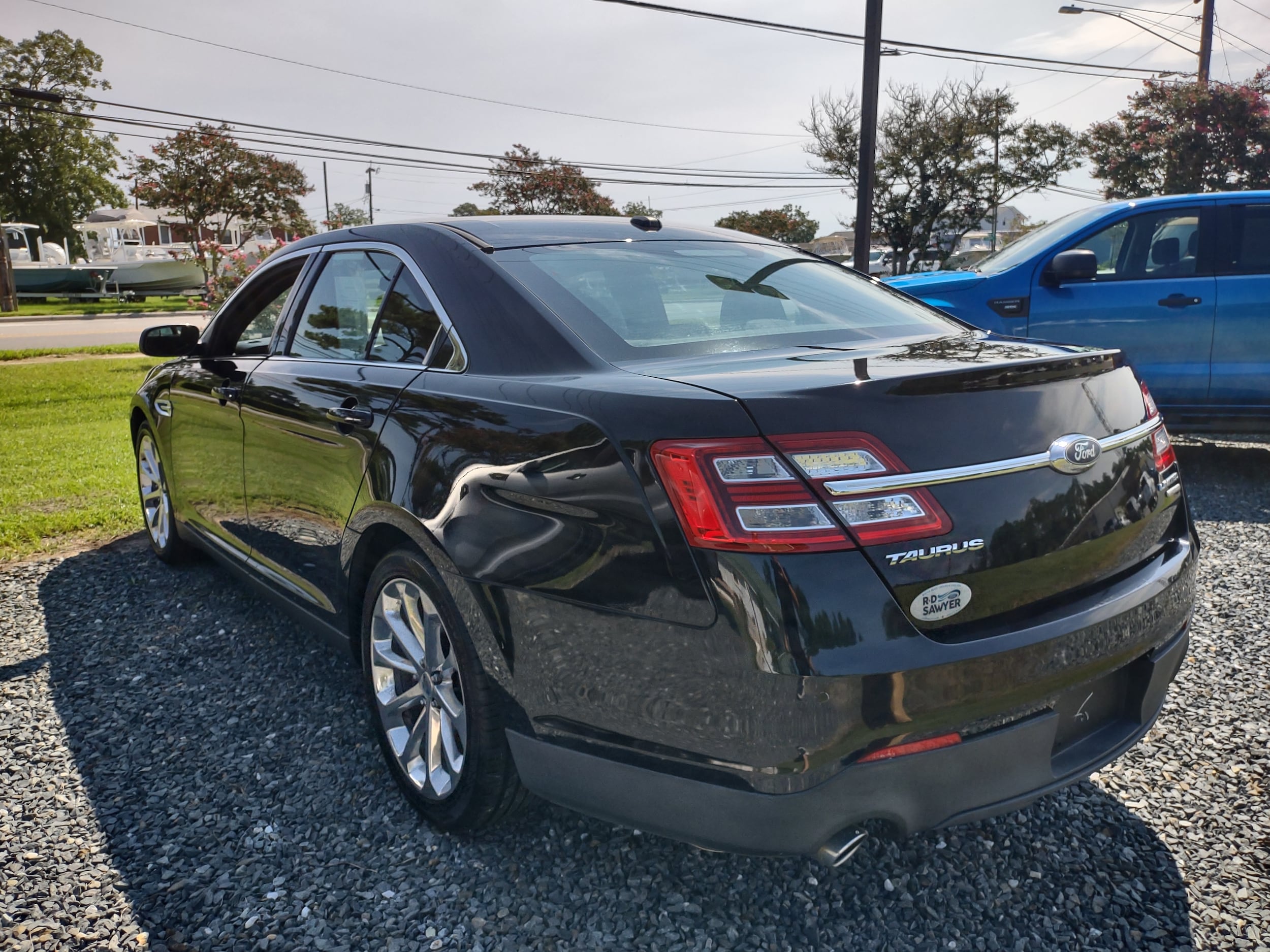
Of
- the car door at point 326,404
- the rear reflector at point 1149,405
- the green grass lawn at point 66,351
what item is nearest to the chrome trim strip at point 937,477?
the rear reflector at point 1149,405

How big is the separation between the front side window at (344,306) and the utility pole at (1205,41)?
26.7 meters

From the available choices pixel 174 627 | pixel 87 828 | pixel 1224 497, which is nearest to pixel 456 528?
pixel 87 828

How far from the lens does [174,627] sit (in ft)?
13.2

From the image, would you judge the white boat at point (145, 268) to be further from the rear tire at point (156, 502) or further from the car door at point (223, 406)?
the car door at point (223, 406)

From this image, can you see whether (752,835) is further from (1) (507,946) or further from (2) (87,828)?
(2) (87,828)

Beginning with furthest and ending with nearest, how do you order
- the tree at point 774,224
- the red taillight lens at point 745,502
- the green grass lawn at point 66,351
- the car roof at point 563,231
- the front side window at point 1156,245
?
the tree at point 774,224
the green grass lawn at point 66,351
the front side window at point 1156,245
the car roof at point 563,231
the red taillight lens at point 745,502

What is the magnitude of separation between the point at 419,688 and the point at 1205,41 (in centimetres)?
2798

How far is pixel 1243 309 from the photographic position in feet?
19.5

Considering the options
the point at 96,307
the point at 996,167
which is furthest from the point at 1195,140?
the point at 96,307

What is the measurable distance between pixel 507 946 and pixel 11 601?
141 inches

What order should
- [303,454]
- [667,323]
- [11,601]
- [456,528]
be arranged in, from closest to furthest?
[456,528] < [667,323] < [303,454] < [11,601]

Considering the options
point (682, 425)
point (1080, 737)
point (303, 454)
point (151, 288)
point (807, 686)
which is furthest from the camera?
point (151, 288)

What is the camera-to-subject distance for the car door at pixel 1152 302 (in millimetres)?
A: 6016

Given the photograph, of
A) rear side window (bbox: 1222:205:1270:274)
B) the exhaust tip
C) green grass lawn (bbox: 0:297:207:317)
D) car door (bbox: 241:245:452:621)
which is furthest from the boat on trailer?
the exhaust tip
